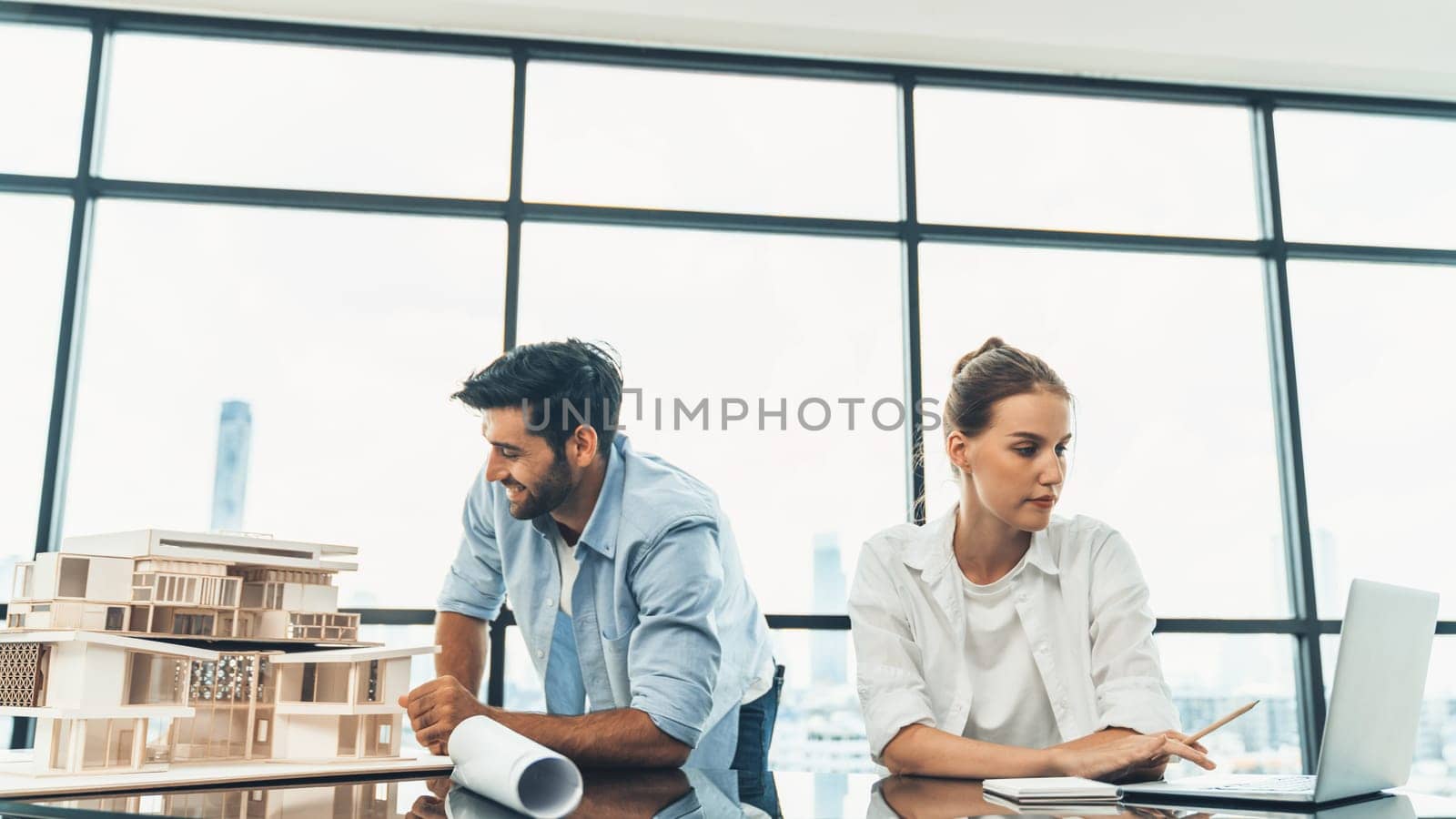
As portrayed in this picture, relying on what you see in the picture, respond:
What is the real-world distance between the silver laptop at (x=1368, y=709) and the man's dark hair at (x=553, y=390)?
1.05 meters

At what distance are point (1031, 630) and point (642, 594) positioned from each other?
621 mm

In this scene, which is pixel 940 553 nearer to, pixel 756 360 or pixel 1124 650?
pixel 1124 650

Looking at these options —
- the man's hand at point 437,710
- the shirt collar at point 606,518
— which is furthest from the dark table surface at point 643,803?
the shirt collar at point 606,518

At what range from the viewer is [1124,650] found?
173 centimetres

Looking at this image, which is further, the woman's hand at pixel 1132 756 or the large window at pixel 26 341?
the large window at pixel 26 341

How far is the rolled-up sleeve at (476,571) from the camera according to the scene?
7.09 ft

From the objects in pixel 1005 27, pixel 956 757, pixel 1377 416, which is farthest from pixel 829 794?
pixel 1377 416

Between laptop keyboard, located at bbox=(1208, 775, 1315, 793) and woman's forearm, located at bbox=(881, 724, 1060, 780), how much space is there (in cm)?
24

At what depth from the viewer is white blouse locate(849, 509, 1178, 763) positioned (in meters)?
1.71

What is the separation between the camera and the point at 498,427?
1.91m

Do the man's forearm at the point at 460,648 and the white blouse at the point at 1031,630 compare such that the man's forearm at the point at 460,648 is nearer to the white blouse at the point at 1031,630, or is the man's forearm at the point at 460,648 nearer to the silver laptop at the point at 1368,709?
the white blouse at the point at 1031,630

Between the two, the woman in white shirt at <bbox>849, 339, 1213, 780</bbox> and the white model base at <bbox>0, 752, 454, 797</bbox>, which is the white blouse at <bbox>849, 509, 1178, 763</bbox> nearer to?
the woman in white shirt at <bbox>849, 339, 1213, 780</bbox>

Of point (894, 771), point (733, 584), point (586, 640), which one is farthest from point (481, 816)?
point (733, 584)

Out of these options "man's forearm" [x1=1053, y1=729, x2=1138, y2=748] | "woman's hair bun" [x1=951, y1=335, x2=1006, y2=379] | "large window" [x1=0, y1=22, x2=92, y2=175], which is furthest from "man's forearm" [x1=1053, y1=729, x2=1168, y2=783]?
"large window" [x1=0, y1=22, x2=92, y2=175]
